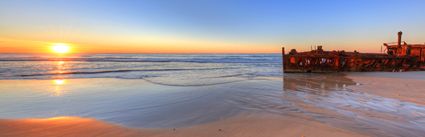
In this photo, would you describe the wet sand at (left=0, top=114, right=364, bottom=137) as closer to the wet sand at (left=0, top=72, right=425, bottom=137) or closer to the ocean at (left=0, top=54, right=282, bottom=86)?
the wet sand at (left=0, top=72, right=425, bottom=137)

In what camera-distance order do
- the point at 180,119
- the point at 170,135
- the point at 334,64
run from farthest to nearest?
the point at 334,64, the point at 180,119, the point at 170,135

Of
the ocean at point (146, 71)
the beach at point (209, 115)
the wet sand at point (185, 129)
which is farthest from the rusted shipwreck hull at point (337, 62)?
the wet sand at point (185, 129)

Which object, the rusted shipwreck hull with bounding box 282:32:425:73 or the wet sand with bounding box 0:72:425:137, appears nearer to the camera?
the wet sand with bounding box 0:72:425:137

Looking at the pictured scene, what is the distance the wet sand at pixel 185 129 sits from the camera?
168 inches

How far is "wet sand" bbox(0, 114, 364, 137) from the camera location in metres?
4.27

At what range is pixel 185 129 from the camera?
15.0 ft

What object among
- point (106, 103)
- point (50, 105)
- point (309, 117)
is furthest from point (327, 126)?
point (50, 105)

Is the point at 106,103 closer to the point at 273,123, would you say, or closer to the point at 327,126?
the point at 273,123

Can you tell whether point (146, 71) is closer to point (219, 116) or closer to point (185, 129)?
point (219, 116)

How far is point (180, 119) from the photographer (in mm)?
5410

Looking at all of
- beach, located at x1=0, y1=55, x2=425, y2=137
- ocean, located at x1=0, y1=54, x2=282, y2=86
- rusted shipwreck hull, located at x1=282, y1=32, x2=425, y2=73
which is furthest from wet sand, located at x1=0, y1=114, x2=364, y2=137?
rusted shipwreck hull, located at x1=282, y1=32, x2=425, y2=73

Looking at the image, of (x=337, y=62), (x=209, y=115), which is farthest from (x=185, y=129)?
(x=337, y=62)

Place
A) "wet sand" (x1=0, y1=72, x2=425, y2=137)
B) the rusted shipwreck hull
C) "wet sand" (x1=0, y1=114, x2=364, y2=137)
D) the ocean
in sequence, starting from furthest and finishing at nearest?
the rusted shipwreck hull < the ocean < "wet sand" (x1=0, y1=72, x2=425, y2=137) < "wet sand" (x1=0, y1=114, x2=364, y2=137)

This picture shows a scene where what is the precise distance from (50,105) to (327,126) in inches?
280
